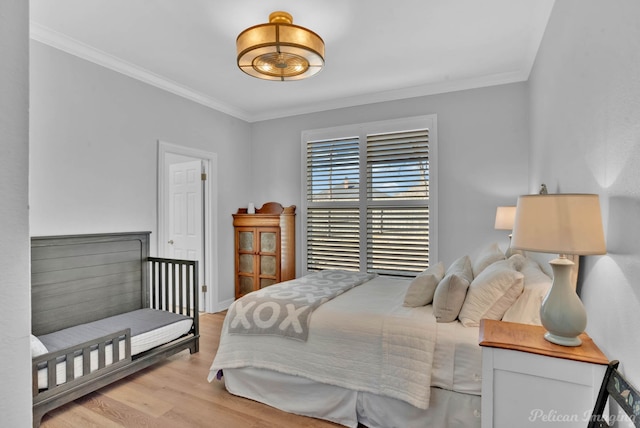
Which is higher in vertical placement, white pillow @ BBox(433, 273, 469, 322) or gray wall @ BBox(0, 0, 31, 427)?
gray wall @ BBox(0, 0, 31, 427)

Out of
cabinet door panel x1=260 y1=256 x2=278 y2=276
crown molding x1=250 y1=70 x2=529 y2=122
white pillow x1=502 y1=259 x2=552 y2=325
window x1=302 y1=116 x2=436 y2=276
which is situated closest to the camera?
white pillow x1=502 y1=259 x2=552 y2=325

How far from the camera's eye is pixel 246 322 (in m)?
2.54

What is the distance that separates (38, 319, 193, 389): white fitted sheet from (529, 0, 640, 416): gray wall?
9.62 ft

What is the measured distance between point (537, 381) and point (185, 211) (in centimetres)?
442

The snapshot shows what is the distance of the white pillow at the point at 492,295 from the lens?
1934mm

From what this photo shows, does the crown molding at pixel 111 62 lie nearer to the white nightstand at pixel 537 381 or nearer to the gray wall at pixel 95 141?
the gray wall at pixel 95 141

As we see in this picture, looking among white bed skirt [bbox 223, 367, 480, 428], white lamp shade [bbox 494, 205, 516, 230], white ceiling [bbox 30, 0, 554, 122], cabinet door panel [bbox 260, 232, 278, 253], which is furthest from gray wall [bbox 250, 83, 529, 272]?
white bed skirt [bbox 223, 367, 480, 428]

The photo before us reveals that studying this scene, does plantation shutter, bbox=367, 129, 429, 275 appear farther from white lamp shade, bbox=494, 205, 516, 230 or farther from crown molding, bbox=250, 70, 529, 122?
white lamp shade, bbox=494, 205, 516, 230

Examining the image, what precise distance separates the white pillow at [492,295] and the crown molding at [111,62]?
364 cm

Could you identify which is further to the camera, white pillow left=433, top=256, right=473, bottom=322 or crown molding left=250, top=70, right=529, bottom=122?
crown molding left=250, top=70, right=529, bottom=122

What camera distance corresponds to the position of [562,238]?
1.31 m

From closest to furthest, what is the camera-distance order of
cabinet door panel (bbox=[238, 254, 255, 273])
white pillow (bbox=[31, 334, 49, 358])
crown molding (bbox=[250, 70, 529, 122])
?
white pillow (bbox=[31, 334, 49, 358]), crown molding (bbox=[250, 70, 529, 122]), cabinet door panel (bbox=[238, 254, 255, 273])

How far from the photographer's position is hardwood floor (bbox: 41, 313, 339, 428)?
2.21m

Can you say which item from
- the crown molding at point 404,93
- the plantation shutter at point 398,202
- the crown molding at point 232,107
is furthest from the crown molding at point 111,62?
the plantation shutter at point 398,202
